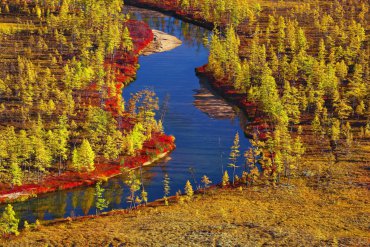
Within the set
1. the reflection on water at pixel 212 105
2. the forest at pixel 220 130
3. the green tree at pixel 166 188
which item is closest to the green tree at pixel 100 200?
the forest at pixel 220 130

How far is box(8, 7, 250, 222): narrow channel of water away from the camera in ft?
327

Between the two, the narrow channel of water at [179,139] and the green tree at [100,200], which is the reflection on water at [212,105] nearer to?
the narrow channel of water at [179,139]

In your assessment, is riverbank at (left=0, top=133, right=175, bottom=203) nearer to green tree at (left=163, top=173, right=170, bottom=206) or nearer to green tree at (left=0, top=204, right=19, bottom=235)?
green tree at (left=163, top=173, right=170, bottom=206)

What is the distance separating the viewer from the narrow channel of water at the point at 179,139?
9981cm

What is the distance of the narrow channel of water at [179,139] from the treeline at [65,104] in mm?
6289

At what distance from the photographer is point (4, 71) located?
157 metres

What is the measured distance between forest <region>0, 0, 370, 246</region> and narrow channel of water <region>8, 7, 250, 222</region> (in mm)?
2172

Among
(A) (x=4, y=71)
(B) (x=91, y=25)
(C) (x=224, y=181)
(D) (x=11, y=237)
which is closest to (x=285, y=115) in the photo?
(C) (x=224, y=181)

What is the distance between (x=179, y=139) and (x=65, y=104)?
29.6 metres

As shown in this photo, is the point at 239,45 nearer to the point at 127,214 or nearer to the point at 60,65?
the point at 60,65

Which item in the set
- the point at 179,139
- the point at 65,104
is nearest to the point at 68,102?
the point at 65,104

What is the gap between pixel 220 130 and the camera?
5354 inches

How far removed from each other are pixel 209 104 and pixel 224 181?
51.6m

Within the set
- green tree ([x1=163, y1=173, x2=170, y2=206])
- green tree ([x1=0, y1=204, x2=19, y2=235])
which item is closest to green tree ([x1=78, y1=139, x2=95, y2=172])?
green tree ([x1=163, y1=173, x2=170, y2=206])
